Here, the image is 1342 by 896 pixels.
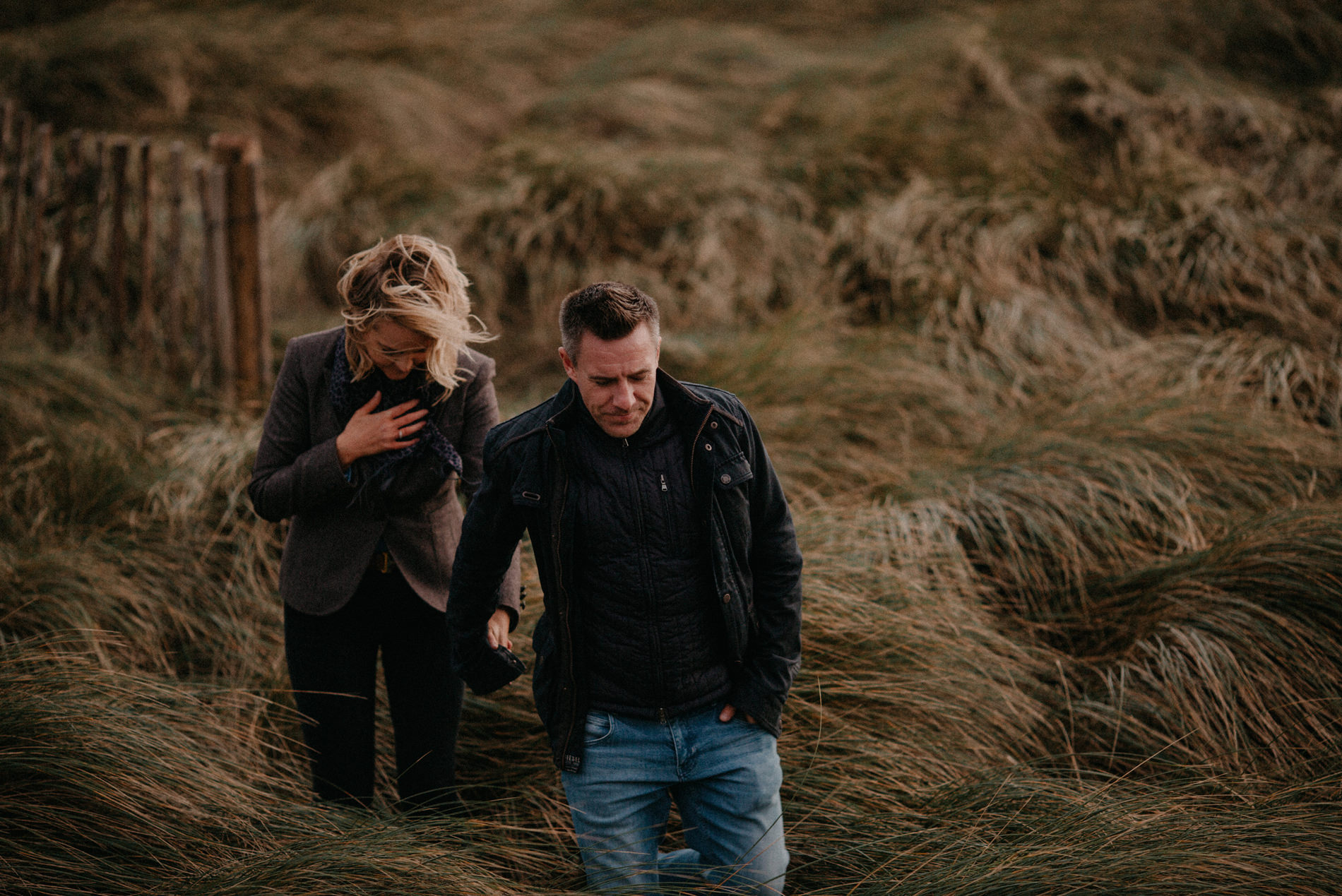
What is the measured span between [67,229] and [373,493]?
188 inches

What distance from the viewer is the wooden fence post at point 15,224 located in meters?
6.14

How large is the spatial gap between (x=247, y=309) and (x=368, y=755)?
11.6ft

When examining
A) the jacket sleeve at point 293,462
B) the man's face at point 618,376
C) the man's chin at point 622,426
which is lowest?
the jacket sleeve at point 293,462

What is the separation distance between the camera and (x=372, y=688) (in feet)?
9.45

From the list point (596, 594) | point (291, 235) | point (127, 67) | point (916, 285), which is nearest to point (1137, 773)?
point (596, 594)

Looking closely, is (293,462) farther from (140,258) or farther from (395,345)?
(140,258)

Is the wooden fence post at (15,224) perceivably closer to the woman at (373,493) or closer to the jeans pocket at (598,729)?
the woman at (373,493)

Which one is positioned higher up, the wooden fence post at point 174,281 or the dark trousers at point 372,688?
the wooden fence post at point 174,281

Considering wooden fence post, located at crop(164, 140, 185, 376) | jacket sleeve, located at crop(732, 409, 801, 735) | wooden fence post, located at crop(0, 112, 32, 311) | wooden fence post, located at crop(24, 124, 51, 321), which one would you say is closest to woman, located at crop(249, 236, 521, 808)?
jacket sleeve, located at crop(732, 409, 801, 735)

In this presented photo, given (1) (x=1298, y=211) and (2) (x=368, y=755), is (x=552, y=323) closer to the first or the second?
(2) (x=368, y=755)

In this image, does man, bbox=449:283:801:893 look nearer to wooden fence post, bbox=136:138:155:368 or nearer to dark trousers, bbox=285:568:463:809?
dark trousers, bbox=285:568:463:809

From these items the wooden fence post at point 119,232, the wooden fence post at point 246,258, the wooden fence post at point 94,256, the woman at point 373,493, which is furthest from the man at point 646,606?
the wooden fence post at point 94,256

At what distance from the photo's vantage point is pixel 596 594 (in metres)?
2.40

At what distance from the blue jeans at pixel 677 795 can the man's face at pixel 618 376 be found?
2.47 feet
